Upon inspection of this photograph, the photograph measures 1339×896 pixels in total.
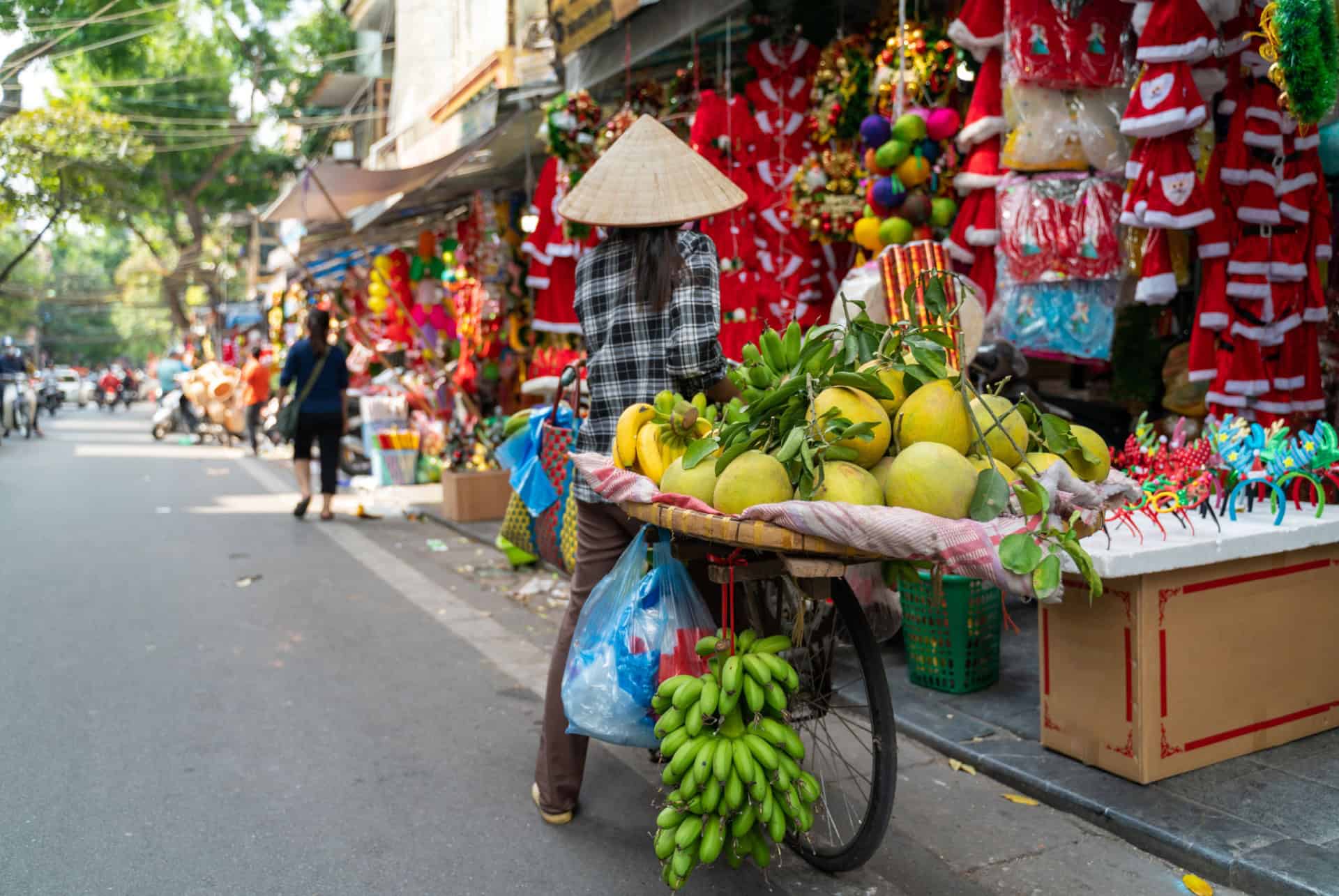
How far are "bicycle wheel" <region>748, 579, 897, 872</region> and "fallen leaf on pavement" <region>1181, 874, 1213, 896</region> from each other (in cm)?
86

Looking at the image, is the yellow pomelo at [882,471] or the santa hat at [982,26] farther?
the santa hat at [982,26]

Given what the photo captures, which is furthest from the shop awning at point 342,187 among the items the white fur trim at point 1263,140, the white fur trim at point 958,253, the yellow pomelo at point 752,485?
the yellow pomelo at point 752,485

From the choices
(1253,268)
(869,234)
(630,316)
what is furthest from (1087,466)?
(869,234)

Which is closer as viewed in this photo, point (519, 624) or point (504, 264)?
point (519, 624)

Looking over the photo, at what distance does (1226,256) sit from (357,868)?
394cm

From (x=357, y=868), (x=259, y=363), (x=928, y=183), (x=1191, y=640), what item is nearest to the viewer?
(x=357, y=868)

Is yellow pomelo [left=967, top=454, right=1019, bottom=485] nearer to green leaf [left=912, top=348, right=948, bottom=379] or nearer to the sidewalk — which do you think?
green leaf [left=912, top=348, right=948, bottom=379]

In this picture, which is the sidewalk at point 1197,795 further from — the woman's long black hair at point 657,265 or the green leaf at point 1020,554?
the woman's long black hair at point 657,265

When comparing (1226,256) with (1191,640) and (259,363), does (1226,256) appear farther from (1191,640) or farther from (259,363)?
(259,363)

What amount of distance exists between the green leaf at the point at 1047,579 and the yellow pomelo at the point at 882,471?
0.40 metres

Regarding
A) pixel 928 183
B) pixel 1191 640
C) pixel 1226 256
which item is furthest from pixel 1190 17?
pixel 1191 640

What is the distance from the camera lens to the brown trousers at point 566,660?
3229 millimetres

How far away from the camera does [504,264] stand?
407 inches

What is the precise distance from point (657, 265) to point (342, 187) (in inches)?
300
